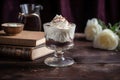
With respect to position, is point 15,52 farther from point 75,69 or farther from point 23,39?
point 75,69

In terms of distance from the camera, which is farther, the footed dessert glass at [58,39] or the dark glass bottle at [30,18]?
the dark glass bottle at [30,18]

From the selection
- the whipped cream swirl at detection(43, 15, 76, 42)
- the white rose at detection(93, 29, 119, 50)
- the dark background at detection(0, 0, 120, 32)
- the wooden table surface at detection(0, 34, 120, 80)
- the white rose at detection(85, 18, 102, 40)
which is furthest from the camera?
the dark background at detection(0, 0, 120, 32)

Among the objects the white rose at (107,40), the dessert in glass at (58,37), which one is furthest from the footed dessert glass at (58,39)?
the white rose at (107,40)

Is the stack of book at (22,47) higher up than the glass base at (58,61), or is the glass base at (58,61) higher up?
the stack of book at (22,47)

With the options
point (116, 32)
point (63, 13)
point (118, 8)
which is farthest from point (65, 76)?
point (118, 8)

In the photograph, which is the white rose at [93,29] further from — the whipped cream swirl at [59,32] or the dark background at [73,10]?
the dark background at [73,10]

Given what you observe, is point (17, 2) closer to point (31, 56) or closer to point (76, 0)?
point (76, 0)

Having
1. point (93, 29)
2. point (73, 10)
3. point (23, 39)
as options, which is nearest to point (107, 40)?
point (93, 29)

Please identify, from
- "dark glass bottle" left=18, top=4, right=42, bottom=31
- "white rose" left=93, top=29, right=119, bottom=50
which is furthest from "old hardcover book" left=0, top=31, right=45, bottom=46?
"white rose" left=93, top=29, right=119, bottom=50

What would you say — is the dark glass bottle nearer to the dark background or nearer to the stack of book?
the stack of book
